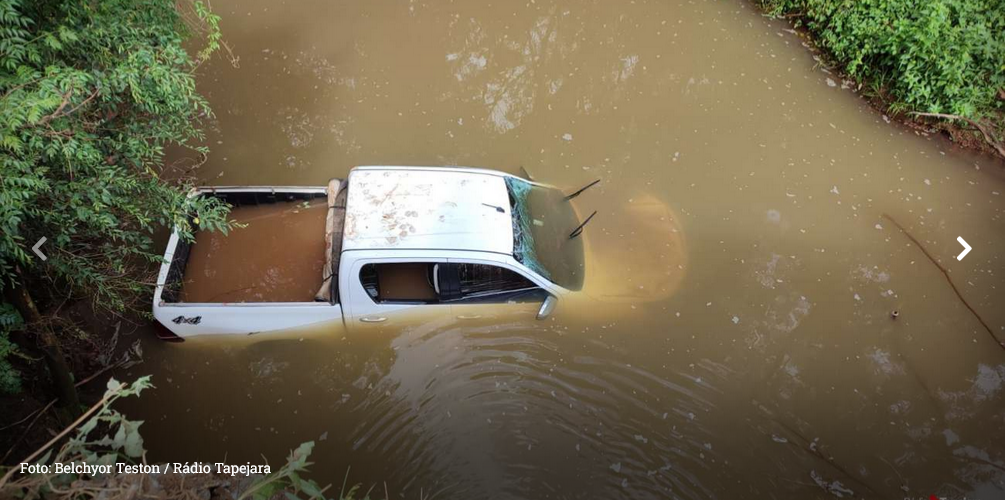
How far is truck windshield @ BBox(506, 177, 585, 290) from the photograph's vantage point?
556 cm

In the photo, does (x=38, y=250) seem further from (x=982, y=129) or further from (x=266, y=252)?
(x=982, y=129)

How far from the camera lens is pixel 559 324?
6.07 metres

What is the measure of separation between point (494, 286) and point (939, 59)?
7055mm

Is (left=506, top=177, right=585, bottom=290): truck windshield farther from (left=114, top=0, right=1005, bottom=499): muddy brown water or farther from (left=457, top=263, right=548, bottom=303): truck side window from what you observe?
(left=114, top=0, right=1005, bottom=499): muddy brown water

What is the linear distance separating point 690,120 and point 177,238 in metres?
6.35

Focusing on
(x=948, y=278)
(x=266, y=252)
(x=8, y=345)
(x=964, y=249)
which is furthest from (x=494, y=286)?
(x=964, y=249)

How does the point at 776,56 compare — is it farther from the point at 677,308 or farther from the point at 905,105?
the point at 677,308

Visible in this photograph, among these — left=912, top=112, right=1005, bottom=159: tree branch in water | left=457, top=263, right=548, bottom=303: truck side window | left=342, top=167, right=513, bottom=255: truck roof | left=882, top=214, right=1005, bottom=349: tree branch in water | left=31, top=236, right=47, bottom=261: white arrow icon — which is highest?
left=31, top=236, right=47, bottom=261: white arrow icon

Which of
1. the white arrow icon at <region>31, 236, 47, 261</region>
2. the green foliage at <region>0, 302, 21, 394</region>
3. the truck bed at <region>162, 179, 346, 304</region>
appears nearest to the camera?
the white arrow icon at <region>31, 236, 47, 261</region>

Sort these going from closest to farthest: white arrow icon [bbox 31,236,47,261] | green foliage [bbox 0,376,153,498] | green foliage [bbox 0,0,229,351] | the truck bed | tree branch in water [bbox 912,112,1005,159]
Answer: green foliage [bbox 0,376,153,498] → green foliage [bbox 0,0,229,351] → white arrow icon [bbox 31,236,47,261] → the truck bed → tree branch in water [bbox 912,112,1005,159]

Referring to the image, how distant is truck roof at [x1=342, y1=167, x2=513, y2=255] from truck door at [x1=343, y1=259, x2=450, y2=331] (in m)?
0.20

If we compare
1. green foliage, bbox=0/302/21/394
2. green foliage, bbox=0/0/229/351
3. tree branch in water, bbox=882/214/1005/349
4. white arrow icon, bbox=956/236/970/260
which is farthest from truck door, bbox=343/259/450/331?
white arrow icon, bbox=956/236/970/260

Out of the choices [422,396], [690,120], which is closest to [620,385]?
[422,396]

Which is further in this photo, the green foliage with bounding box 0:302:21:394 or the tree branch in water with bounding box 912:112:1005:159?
the tree branch in water with bounding box 912:112:1005:159
